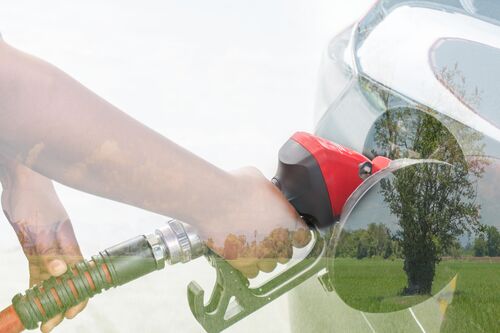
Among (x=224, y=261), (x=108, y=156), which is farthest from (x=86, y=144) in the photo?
(x=224, y=261)

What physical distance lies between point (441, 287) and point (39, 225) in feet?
1.89

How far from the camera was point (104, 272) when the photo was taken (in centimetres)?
98

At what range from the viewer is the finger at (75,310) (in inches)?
39.4

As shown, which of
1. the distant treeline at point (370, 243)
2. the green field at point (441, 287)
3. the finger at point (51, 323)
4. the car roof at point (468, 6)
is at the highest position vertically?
the car roof at point (468, 6)

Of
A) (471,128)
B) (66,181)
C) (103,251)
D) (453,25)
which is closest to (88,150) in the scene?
(66,181)

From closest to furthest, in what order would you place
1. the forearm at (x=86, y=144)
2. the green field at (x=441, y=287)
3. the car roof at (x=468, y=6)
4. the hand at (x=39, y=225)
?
the forearm at (x=86, y=144)
the hand at (x=39, y=225)
the green field at (x=441, y=287)
the car roof at (x=468, y=6)

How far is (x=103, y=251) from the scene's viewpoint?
985 millimetres

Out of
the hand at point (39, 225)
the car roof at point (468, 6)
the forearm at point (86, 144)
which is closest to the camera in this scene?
the forearm at point (86, 144)

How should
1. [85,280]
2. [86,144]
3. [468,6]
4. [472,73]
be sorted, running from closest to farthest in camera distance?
1. [86,144]
2. [85,280]
3. [472,73]
4. [468,6]

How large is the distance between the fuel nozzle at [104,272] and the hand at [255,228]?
5 centimetres

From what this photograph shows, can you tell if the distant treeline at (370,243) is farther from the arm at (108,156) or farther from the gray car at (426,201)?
the arm at (108,156)

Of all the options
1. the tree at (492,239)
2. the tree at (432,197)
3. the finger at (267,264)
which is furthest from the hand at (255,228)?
the tree at (492,239)

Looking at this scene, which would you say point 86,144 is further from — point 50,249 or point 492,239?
point 492,239

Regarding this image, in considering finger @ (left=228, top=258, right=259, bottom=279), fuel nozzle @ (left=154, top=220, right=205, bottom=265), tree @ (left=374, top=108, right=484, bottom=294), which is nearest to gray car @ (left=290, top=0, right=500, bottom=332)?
tree @ (left=374, top=108, right=484, bottom=294)
